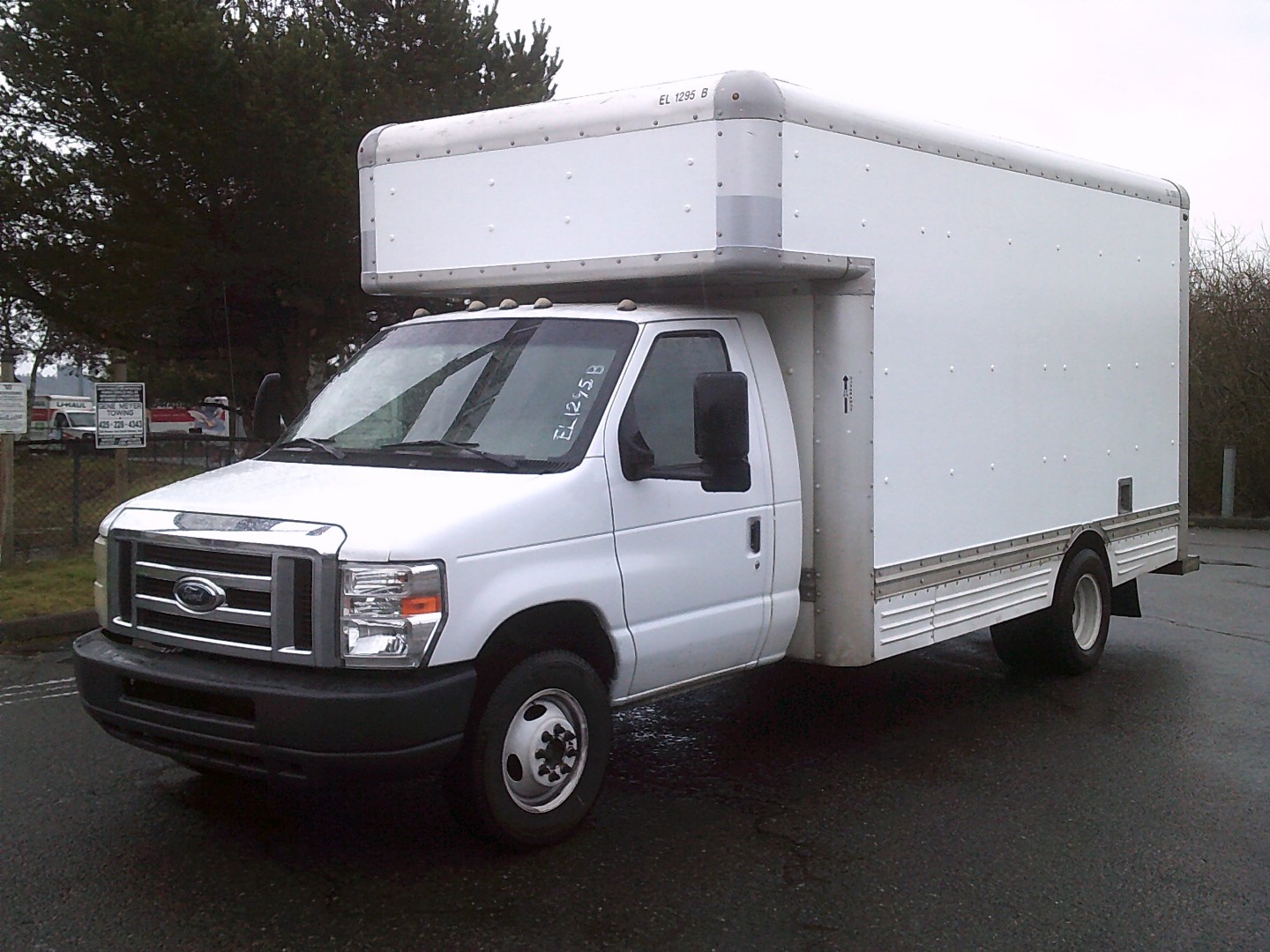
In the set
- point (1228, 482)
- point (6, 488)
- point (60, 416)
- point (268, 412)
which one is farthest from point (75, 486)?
point (60, 416)

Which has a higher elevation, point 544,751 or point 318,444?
point 318,444

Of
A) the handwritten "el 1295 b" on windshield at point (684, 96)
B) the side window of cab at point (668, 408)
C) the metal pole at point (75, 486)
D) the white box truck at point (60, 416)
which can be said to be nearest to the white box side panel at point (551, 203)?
the handwritten "el 1295 b" on windshield at point (684, 96)

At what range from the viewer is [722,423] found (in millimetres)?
5215

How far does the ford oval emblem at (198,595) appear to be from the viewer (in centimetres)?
473

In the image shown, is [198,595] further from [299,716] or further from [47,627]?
[47,627]

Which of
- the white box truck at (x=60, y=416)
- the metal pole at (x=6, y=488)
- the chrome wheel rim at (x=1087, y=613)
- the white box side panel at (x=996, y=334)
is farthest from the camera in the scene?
the white box truck at (x=60, y=416)

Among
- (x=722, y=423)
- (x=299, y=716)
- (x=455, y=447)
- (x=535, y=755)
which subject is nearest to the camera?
(x=299, y=716)

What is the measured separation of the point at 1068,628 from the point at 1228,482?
12.7 meters

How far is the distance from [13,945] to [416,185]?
3.98m

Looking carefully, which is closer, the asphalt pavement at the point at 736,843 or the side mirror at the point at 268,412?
the asphalt pavement at the point at 736,843

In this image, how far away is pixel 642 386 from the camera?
561cm

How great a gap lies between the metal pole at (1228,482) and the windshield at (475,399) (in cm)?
1602

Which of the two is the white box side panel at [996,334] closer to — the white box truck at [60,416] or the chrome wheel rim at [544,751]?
the chrome wheel rim at [544,751]

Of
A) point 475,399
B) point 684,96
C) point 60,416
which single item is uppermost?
point 684,96
